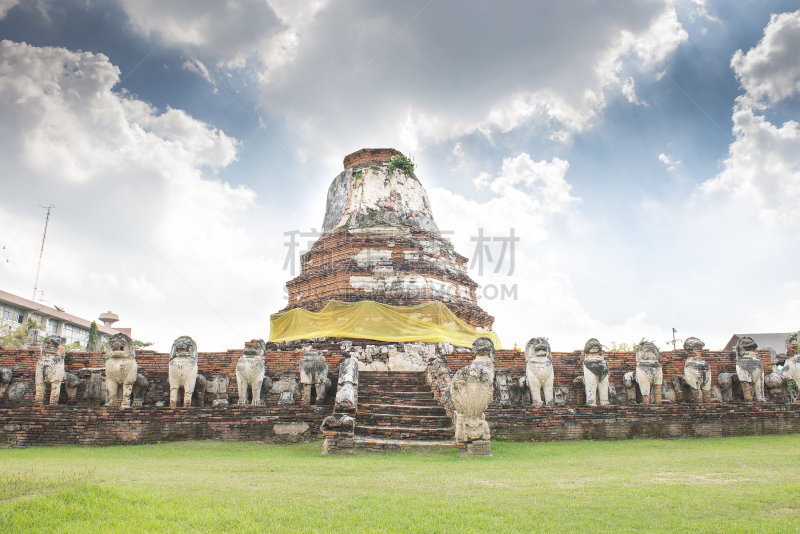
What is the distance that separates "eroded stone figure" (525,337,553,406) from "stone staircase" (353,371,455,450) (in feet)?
6.82

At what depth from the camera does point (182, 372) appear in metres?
10.4

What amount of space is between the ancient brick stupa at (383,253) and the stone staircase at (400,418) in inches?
193

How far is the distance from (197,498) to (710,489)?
14.8 feet

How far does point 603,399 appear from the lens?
10.8m

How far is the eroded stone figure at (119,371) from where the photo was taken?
10469 millimetres

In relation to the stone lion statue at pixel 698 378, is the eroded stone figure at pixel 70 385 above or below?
below

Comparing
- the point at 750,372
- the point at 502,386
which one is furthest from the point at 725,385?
the point at 502,386

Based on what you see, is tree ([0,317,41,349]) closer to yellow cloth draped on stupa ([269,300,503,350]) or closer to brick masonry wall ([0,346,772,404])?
brick masonry wall ([0,346,772,404])

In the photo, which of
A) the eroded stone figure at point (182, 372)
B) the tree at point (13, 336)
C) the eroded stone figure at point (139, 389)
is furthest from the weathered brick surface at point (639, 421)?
the tree at point (13, 336)

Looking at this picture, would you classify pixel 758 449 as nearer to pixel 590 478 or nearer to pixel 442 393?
pixel 590 478

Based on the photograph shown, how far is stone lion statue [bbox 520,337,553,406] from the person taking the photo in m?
10.6

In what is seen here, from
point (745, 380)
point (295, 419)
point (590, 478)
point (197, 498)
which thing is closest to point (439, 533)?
point (197, 498)

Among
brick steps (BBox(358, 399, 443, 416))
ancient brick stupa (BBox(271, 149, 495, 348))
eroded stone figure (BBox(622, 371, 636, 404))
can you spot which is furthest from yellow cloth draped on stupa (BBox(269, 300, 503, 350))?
brick steps (BBox(358, 399, 443, 416))

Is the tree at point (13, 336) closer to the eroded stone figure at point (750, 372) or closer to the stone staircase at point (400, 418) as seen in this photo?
the stone staircase at point (400, 418)
